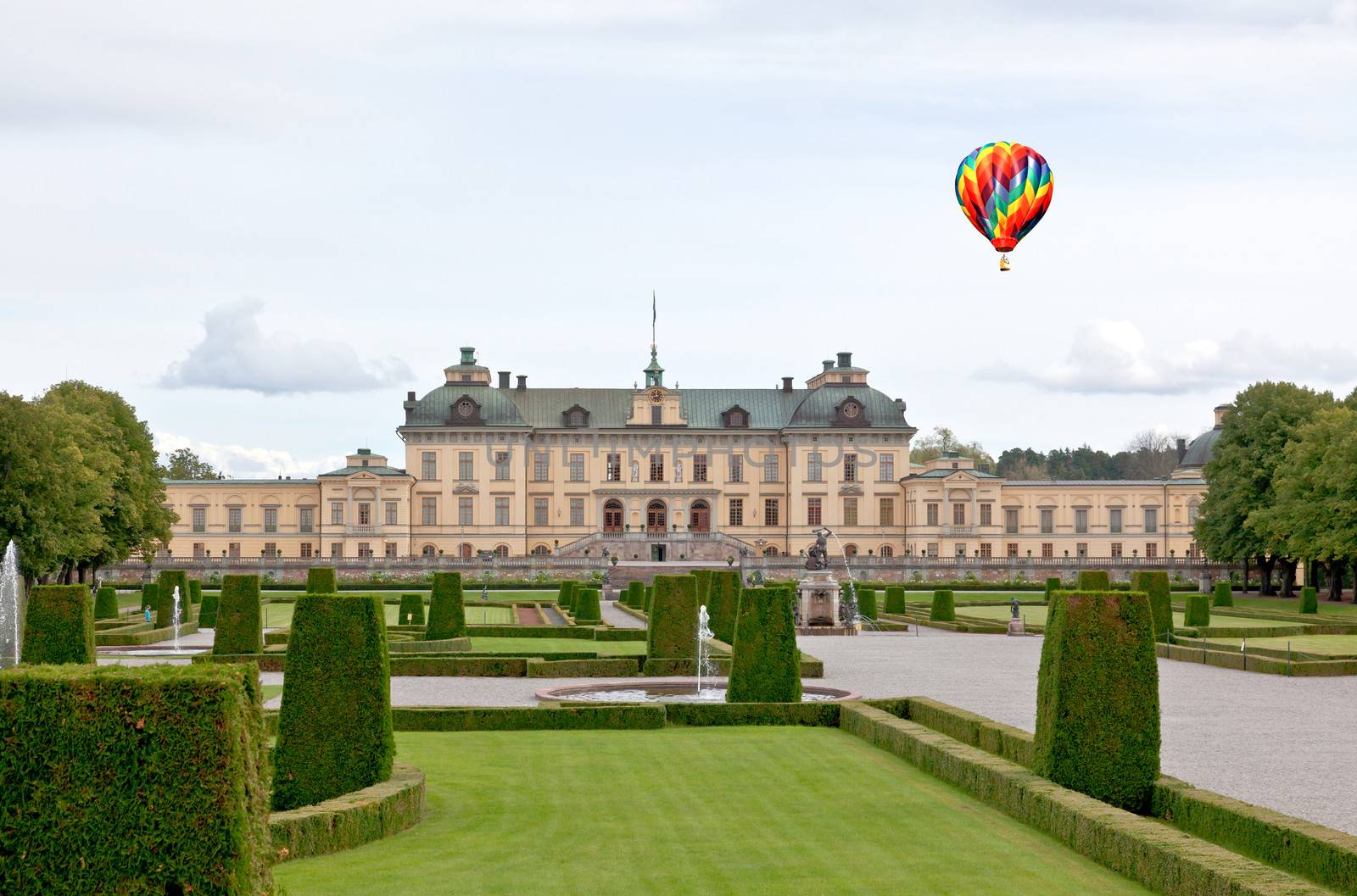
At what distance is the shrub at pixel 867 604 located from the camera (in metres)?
33.9

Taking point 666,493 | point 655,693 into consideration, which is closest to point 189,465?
point 666,493

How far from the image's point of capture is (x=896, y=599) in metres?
36.2

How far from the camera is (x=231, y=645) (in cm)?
2188

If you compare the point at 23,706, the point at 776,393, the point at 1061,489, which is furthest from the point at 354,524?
the point at 23,706

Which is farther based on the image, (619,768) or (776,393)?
(776,393)

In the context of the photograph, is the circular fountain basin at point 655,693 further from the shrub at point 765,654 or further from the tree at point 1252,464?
the tree at point 1252,464

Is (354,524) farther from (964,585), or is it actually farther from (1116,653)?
(1116,653)

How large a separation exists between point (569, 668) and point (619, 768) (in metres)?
8.83

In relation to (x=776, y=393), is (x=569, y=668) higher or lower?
lower

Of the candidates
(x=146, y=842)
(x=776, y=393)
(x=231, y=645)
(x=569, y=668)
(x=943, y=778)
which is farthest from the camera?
(x=776, y=393)

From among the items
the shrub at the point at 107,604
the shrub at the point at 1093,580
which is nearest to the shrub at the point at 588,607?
the shrub at the point at 107,604

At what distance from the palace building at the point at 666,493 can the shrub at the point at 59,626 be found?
150ft

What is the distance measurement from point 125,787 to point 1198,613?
2706cm

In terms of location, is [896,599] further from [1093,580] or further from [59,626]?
[59,626]
